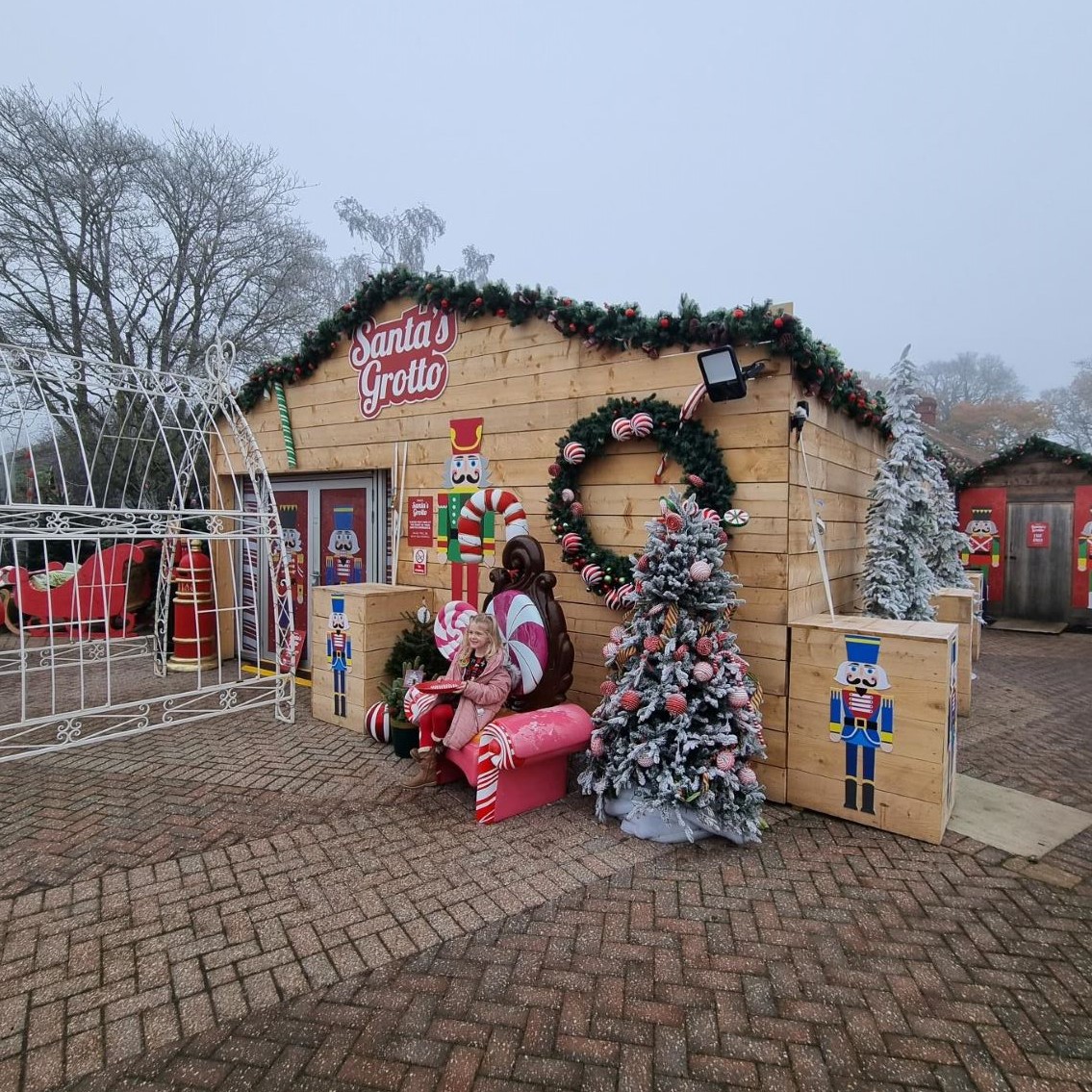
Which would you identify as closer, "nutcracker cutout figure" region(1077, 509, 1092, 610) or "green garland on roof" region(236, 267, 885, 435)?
"green garland on roof" region(236, 267, 885, 435)

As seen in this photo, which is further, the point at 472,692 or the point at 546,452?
the point at 546,452

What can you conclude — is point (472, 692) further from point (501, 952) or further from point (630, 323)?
point (630, 323)

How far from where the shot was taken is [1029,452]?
12.5 m

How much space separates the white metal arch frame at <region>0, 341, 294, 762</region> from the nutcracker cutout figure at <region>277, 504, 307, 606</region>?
193 mm

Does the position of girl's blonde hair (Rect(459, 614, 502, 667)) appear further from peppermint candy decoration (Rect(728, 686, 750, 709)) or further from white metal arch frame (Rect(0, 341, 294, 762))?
white metal arch frame (Rect(0, 341, 294, 762))

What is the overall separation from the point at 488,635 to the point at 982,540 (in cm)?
1255

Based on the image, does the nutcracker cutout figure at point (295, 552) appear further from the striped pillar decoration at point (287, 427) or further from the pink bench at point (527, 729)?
the pink bench at point (527, 729)

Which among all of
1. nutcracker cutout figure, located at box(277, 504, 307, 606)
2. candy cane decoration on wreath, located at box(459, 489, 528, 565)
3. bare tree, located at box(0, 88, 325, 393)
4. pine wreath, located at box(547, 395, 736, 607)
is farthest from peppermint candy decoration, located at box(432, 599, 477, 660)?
bare tree, located at box(0, 88, 325, 393)

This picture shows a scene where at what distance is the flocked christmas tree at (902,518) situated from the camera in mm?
5789

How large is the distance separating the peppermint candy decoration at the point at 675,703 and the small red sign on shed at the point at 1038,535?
1216 cm

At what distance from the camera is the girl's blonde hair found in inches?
160

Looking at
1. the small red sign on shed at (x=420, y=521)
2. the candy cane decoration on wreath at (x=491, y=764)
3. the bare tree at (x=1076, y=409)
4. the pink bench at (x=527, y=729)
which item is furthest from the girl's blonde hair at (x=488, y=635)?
the bare tree at (x=1076, y=409)

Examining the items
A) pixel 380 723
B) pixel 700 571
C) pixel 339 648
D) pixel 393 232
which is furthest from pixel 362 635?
pixel 393 232

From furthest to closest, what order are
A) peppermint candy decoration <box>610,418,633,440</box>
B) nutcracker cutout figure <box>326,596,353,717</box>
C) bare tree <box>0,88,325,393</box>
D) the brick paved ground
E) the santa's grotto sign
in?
bare tree <box>0,88,325,393</box> → the santa's grotto sign → nutcracker cutout figure <box>326,596,353,717</box> → peppermint candy decoration <box>610,418,633,440</box> → the brick paved ground
